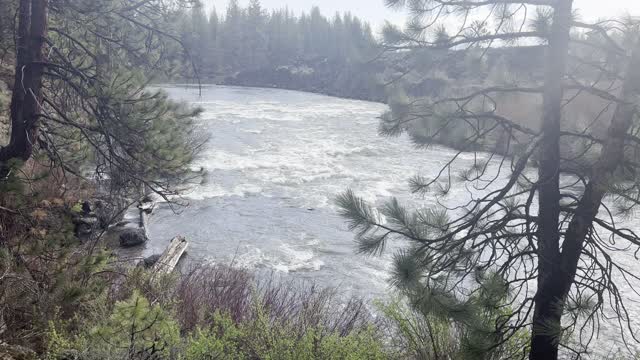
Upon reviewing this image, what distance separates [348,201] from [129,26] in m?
4.85

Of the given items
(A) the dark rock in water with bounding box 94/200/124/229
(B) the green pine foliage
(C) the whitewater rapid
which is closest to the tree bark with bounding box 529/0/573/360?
(C) the whitewater rapid

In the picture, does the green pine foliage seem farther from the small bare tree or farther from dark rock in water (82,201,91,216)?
the small bare tree

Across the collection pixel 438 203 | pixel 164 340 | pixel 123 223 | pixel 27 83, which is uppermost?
pixel 27 83

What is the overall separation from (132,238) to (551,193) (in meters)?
10.1

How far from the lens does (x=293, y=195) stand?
16.5m

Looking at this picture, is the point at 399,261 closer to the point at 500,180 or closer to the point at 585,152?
the point at 585,152

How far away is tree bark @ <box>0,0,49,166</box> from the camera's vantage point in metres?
5.83

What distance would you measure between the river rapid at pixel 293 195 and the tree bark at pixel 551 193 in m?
1.09

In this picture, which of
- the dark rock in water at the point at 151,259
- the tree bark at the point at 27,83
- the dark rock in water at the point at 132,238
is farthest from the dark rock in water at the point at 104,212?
the tree bark at the point at 27,83

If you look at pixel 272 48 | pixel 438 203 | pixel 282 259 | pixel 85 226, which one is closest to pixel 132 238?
pixel 85 226

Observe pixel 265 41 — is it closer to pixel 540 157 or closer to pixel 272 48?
pixel 272 48

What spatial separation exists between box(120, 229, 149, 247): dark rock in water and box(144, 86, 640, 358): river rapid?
370 millimetres

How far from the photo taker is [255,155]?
71.9ft

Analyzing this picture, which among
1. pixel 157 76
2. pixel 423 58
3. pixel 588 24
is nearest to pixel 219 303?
pixel 157 76
